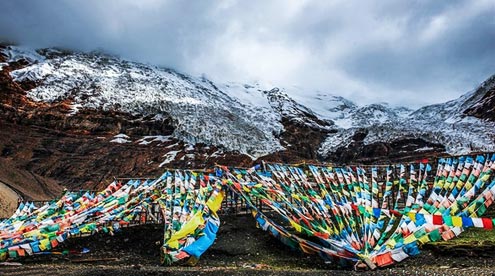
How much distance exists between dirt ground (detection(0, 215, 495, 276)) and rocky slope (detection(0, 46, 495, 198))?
27.2 metres

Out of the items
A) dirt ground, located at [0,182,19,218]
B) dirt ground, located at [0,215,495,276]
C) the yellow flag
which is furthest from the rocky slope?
the yellow flag

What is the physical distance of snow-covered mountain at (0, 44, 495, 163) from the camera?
5872 centimetres

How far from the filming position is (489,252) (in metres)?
8.62

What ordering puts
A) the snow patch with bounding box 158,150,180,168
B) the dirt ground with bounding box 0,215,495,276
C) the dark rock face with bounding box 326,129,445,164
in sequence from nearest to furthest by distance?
1. the dirt ground with bounding box 0,215,495,276
2. the snow patch with bounding box 158,150,180,168
3. the dark rock face with bounding box 326,129,445,164

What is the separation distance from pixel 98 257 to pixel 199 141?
50.1 m

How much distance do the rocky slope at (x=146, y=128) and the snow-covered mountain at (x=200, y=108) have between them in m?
0.18

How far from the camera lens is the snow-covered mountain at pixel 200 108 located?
58719 millimetres

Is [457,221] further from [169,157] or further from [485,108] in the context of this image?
[485,108]

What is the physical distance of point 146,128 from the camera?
59.2 m

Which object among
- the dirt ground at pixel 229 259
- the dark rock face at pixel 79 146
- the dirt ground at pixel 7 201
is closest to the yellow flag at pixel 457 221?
the dirt ground at pixel 229 259

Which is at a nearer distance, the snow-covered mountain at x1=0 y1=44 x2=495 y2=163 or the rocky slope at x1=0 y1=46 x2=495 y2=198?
the rocky slope at x1=0 y1=46 x2=495 y2=198

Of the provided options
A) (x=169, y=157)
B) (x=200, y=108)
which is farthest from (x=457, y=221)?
(x=200, y=108)

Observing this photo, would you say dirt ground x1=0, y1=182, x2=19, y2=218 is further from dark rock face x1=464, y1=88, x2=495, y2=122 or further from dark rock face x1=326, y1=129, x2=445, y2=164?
dark rock face x1=464, y1=88, x2=495, y2=122

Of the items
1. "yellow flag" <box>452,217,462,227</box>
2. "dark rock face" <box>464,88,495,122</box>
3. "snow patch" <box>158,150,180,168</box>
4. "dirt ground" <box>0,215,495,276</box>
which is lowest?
"dirt ground" <box>0,215,495,276</box>
